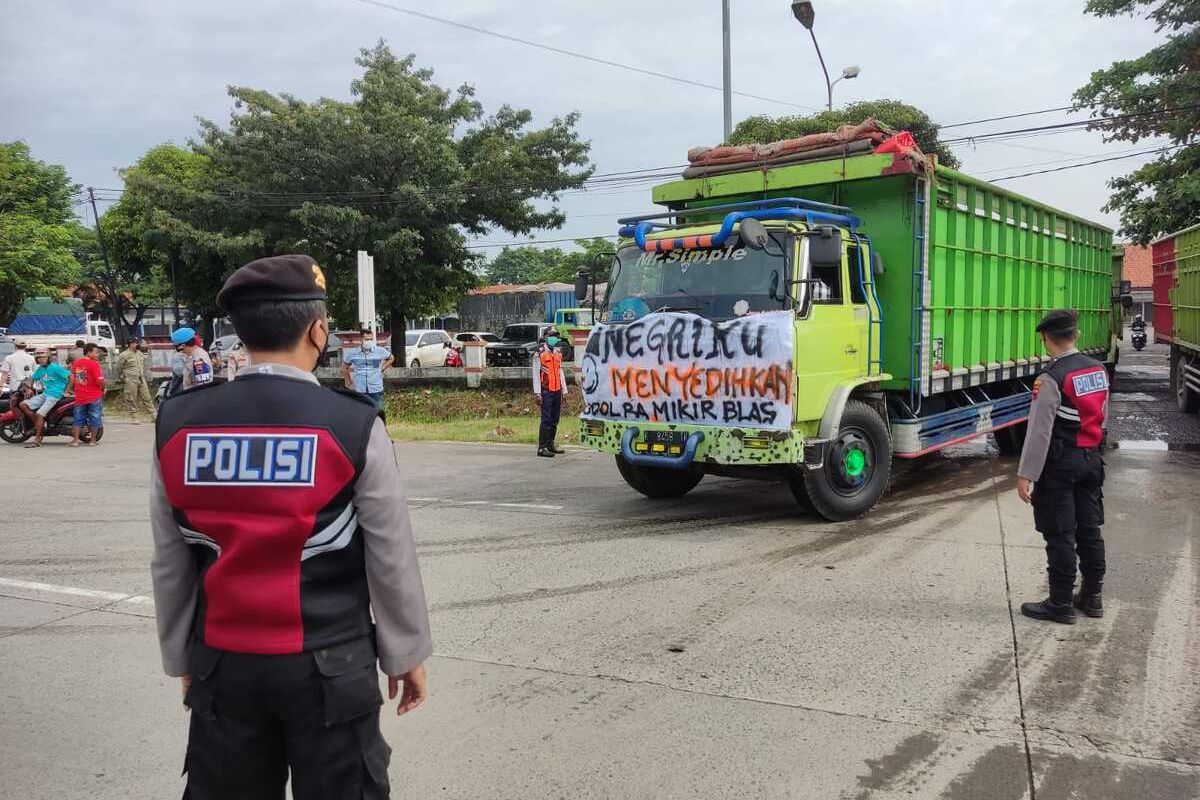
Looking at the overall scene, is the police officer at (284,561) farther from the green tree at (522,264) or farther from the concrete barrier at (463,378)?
the green tree at (522,264)

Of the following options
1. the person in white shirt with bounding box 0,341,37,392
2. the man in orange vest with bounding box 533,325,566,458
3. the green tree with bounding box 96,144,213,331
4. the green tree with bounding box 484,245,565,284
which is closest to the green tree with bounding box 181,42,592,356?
the green tree with bounding box 96,144,213,331

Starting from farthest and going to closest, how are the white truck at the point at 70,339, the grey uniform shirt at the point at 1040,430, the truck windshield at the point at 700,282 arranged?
the white truck at the point at 70,339
the truck windshield at the point at 700,282
the grey uniform shirt at the point at 1040,430

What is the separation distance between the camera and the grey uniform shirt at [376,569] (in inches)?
87.8

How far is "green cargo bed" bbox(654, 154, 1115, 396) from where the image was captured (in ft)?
28.7

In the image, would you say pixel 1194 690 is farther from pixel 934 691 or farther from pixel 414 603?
pixel 414 603

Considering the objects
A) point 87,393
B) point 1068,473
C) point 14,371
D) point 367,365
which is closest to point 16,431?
point 14,371

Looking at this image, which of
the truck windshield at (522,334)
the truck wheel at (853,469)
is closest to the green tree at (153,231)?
the truck windshield at (522,334)

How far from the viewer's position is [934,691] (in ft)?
14.4

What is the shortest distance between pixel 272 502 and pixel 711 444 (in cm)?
589

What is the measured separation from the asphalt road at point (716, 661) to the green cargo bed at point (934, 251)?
1.69 meters

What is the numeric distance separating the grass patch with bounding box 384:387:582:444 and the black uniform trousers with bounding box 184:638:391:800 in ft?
42.5

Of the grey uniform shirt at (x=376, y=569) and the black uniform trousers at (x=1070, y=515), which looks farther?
the black uniform trousers at (x=1070, y=515)

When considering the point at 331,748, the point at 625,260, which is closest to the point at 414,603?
the point at 331,748

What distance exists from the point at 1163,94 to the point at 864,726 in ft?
66.3
